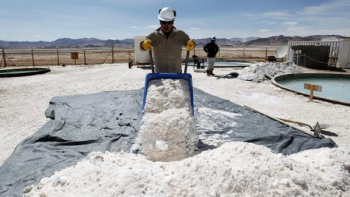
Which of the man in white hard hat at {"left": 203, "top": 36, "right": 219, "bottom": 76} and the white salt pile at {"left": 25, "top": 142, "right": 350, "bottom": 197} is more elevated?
the man in white hard hat at {"left": 203, "top": 36, "right": 219, "bottom": 76}

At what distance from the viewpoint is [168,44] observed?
3.86 metres

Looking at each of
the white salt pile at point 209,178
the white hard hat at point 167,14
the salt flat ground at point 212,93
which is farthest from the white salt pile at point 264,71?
the white salt pile at point 209,178

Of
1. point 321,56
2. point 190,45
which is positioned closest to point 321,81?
point 321,56

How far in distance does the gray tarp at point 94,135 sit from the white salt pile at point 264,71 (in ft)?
14.2

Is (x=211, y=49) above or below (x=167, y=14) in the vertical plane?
below

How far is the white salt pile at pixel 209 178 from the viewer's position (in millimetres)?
2008

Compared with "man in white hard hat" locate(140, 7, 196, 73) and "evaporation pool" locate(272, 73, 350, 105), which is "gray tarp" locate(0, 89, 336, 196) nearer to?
"man in white hard hat" locate(140, 7, 196, 73)

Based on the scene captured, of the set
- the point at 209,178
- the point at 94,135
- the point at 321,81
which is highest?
the point at 321,81

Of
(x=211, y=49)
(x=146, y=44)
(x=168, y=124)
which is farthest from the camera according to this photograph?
(x=211, y=49)

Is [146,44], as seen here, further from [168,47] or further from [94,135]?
[94,135]

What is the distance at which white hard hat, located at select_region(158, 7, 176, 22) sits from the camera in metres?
3.52

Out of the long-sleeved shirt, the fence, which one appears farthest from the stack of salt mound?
the fence

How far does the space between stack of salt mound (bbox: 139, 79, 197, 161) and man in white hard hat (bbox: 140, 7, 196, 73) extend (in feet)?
1.69

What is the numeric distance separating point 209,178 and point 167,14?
2.45m
